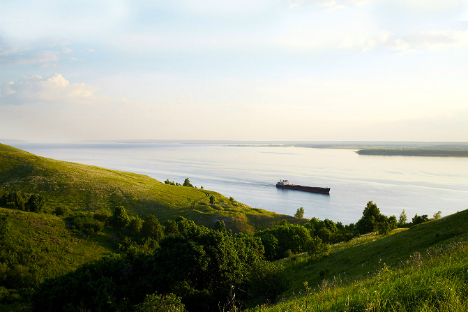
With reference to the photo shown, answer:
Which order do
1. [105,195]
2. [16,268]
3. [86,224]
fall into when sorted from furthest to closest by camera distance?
[105,195]
[86,224]
[16,268]

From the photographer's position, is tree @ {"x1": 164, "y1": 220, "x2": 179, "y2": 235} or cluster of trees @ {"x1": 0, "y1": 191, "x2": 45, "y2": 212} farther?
tree @ {"x1": 164, "y1": 220, "x2": 179, "y2": 235}

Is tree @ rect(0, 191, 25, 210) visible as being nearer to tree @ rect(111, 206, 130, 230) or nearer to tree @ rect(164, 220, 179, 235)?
tree @ rect(111, 206, 130, 230)

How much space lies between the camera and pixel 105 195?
7638 centimetres

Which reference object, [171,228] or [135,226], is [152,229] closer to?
[135,226]

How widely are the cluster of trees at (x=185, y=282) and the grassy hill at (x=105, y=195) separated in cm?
4259

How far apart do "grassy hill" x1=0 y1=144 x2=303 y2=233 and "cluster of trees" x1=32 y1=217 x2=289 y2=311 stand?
140 ft

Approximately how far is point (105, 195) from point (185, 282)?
6462 cm

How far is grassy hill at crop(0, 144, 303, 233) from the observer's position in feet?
229

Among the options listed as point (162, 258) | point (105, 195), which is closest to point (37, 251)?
point (162, 258)

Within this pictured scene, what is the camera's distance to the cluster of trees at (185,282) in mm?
20828

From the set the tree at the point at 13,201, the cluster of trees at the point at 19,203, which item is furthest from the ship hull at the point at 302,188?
the tree at the point at 13,201

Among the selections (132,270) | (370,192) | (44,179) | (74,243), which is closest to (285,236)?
(132,270)

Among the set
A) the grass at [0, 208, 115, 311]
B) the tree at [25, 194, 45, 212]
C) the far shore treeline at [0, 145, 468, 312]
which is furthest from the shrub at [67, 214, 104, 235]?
the tree at [25, 194, 45, 212]

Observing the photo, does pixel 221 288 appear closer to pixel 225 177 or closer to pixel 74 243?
pixel 74 243
